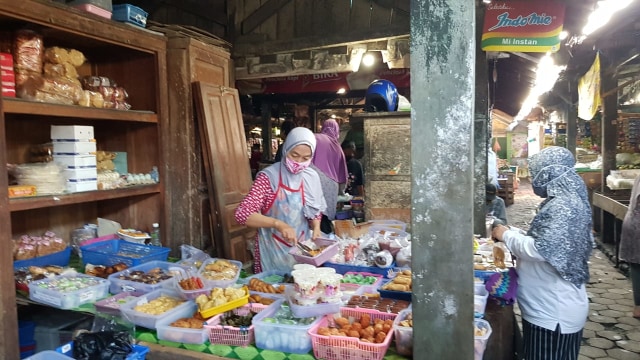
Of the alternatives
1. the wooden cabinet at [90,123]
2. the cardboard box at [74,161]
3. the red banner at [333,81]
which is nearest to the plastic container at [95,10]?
the wooden cabinet at [90,123]

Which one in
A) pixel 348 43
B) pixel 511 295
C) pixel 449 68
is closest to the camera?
pixel 449 68

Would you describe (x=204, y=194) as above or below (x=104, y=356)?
above

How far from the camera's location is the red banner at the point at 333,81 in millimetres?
8016

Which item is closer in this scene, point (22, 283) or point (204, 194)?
point (22, 283)

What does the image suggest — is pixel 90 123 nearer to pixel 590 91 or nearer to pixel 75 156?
pixel 75 156

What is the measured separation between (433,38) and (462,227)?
0.75 m

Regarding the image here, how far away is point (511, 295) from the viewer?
2.73 metres

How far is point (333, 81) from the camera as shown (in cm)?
861

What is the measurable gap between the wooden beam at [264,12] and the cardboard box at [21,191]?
11.9ft

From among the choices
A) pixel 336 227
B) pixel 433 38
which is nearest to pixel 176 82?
pixel 336 227

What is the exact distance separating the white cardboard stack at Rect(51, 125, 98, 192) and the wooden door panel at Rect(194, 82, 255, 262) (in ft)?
3.55

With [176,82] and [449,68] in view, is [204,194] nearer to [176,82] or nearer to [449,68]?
[176,82]

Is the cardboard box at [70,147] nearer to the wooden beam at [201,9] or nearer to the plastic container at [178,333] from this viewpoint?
the plastic container at [178,333]

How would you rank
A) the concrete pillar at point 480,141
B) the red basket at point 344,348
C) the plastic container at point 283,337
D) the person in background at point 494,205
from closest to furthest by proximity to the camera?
1. the red basket at point 344,348
2. the plastic container at point 283,337
3. the concrete pillar at point 480,141
4. the person in background at point 494,205
